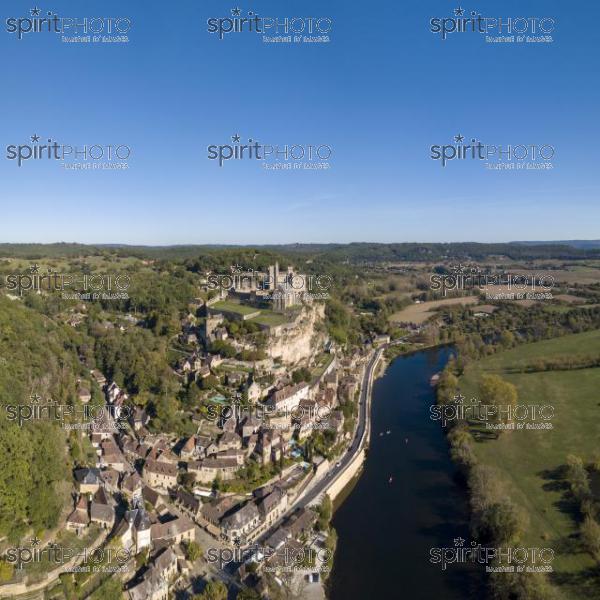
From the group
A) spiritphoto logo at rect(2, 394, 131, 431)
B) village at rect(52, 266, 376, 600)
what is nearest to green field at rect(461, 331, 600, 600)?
village at rect(52, 266, 376, 600)

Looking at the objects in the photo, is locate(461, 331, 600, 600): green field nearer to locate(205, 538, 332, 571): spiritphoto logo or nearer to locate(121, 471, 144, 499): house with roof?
locate(205, 538, 332, 571): spiritphoto logo

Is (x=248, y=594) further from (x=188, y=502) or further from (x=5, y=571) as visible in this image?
(x=5, y=571)

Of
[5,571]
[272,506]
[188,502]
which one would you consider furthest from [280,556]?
[5,571]

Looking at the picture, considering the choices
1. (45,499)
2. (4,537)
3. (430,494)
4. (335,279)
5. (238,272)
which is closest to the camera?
(4,537)

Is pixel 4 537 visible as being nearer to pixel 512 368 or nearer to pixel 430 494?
pixel 430 494

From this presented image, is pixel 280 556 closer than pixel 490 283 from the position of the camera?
Yes

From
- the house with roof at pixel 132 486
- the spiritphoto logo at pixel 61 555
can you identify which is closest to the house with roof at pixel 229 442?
the house with roof at pixel 132 486

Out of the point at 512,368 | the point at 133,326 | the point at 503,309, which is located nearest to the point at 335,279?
the point at 503,309
